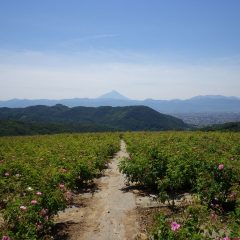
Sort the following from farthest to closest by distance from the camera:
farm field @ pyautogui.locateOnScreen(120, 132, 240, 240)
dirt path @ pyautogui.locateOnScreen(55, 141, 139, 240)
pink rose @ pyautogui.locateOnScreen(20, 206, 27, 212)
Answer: dirt path @ pyautogui.locateOnScreen(55, 141, 139, 240)
pink rose @ pyautogui.locateOnScreen(20, 206, 27, 212)
farm field @ pyautogui.locateOnScreen(120, 132, 240, 240)

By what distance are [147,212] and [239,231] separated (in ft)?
18.2

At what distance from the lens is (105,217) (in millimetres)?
10898

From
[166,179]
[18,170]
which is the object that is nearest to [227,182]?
[166,179]

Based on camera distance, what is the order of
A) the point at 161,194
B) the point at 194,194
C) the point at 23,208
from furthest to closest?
the point at 194,194 < the point at 161,194 < the point at 23,208

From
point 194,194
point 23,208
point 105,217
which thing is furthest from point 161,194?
point 23,208

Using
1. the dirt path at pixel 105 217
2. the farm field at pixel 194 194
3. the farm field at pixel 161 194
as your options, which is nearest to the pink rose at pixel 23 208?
the farm field at pixel 161 194

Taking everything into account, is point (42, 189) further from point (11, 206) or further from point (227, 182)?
point (227, 182)

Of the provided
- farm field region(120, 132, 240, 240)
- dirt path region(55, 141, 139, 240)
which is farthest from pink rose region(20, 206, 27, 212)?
farm field region(120, 132, 240, 240)

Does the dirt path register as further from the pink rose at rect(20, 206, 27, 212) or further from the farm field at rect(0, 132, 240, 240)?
the pink rose at rect(20, 206, 27, 212)

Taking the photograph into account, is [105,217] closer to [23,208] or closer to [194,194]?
[194,194]

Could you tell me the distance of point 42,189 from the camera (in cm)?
940

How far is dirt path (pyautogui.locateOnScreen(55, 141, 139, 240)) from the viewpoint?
952cm

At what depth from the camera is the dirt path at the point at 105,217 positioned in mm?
9516

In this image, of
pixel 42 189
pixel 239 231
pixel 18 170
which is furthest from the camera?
pixel 18 170
